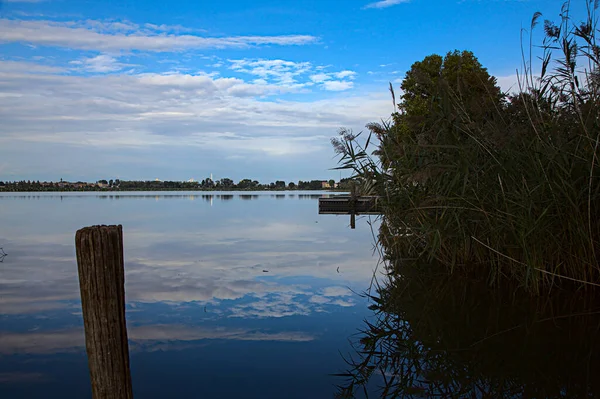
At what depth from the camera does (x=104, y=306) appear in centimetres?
325

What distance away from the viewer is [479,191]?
6934 mm

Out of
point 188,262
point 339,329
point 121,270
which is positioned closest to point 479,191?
point 339,329

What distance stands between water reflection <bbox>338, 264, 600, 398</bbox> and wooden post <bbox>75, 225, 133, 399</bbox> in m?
1.96

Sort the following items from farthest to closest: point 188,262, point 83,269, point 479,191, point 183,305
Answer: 1. point 188,262
2. point 183,305
3. point 479,191
4. point 83,269

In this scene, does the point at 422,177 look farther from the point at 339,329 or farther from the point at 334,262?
the point at 334,262

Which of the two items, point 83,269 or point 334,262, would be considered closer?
point 83,269

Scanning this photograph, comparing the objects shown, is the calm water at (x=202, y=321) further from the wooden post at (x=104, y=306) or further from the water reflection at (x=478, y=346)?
the wooden post at (x=104, y=306)

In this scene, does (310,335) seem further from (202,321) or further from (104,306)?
(104,306)

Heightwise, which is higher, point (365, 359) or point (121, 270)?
point (121, 270)

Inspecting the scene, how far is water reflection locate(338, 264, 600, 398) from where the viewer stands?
14.1 feet

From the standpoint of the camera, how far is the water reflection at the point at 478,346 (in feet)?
14.1

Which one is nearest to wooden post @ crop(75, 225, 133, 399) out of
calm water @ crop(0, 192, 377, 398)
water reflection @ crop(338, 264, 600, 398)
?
calm water @ crop(0, 192, 377, 398)

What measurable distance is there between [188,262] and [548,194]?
A: 806 cm

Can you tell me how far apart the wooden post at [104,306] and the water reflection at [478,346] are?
1.96 metres
